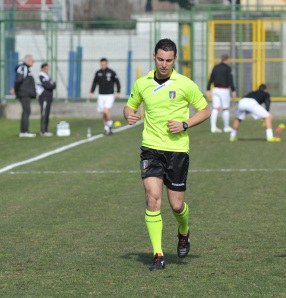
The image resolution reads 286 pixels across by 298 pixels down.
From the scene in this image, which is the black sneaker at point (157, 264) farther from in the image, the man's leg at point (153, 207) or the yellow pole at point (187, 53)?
the yellow pole at point (187, 53)

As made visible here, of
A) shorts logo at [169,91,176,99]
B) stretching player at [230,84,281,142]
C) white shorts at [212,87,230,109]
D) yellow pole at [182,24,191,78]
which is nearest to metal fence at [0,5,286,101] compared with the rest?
yellow pole at [182,24,191,78]

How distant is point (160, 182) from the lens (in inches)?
280

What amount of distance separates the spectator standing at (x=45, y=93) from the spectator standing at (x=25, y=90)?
312 millimetres

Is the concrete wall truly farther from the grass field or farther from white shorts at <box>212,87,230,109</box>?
the grass field

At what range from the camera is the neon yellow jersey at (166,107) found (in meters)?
7.10

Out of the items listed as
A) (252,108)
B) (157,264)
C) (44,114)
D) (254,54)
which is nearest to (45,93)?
(44,114)

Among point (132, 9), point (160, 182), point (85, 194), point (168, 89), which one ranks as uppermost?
point (132, 9)

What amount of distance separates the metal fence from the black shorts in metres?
24.7

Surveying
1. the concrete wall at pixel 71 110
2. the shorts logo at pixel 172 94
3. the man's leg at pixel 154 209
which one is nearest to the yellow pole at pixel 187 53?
the concrete wall at pixel 71 110

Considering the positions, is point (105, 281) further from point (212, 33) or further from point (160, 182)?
point (212, 33)

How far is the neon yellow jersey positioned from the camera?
23.3 ft

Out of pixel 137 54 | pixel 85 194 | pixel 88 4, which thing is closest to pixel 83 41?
pixel 137 54

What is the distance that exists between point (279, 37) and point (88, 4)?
27.3m

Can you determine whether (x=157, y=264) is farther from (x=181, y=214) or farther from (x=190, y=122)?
(x=190, y=122)
